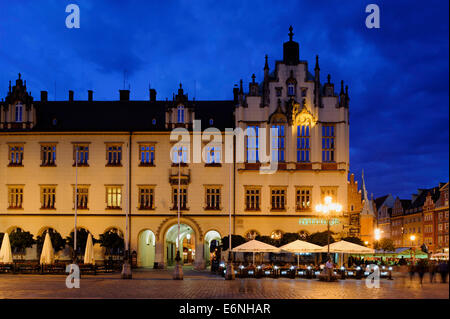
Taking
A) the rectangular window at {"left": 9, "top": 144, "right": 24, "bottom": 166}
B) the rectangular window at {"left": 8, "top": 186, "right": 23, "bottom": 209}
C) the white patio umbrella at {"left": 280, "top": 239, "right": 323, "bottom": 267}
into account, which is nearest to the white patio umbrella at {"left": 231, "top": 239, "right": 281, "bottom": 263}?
the white patio umbrella at {"left": 280, "top": 239, "right": 323, "bottom": 267}

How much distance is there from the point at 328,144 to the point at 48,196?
2889 centimetres

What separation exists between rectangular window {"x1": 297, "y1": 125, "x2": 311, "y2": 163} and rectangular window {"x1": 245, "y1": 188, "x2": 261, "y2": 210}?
5269 millimetres

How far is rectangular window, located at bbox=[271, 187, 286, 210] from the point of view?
180ft

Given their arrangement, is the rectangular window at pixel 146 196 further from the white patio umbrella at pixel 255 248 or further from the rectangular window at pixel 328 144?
the rectangular window at pixel 328 144

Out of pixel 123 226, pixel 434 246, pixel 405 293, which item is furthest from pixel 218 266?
pixel 434 246

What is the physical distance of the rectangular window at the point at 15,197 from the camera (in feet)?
184

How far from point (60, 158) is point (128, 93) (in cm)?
1168

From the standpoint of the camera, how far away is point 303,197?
54.8 metres

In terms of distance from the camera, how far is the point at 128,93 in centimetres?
6322

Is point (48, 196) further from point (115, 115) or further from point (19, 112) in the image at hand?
point (115, 115)

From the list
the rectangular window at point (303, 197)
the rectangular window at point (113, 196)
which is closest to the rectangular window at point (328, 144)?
the rectangular window at point (303, 197)

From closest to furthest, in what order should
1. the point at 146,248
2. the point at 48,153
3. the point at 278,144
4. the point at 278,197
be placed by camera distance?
the point at 278,144 → the point at 278,197 → the point at 48,153 → the point at 146,248

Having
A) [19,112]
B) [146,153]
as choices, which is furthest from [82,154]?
[19,112]
